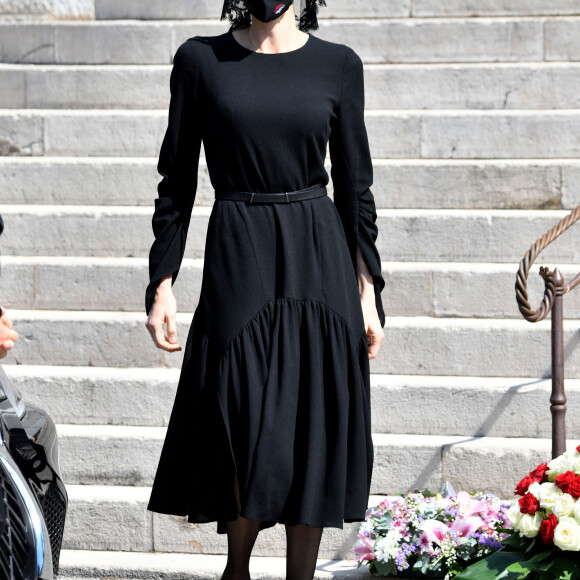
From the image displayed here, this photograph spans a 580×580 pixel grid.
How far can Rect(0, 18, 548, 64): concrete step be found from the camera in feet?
21.9

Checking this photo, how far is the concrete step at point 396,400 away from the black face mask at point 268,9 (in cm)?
219

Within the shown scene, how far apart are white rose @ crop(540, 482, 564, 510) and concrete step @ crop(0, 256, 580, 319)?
1.74 meters

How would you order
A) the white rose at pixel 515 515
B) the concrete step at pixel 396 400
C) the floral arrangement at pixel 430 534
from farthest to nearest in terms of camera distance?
the concrete step at pixel 396 400
the floral arrangement at pixel 430 534
the white rose at pixel 515 515

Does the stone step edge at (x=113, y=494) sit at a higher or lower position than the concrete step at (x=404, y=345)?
lower

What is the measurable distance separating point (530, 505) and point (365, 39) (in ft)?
13.2

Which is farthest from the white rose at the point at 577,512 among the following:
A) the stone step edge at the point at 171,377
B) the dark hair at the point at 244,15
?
the dark hair at the point at 244,15

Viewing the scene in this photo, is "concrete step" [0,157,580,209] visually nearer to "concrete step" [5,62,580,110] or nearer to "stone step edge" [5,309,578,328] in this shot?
"concrete step" [5,62,580,110]

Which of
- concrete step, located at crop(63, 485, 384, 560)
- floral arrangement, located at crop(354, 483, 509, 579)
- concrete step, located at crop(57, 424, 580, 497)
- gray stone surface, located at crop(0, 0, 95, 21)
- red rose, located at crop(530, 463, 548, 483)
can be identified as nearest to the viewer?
red rose, located at crop(530, 463, 548, 483)

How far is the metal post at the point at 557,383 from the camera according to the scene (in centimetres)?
413

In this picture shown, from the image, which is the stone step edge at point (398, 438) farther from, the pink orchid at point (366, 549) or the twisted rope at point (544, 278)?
the twisted rope at point (544, 278)

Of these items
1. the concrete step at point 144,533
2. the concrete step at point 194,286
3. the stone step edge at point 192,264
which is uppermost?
the stone step edge at point 192,264

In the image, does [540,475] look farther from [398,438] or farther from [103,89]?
[103,89]

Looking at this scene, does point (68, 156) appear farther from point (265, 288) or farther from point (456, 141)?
point (265, 288)

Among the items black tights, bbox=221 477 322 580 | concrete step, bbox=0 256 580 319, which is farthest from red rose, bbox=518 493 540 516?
concrete step, bbox=0 256 580 319
